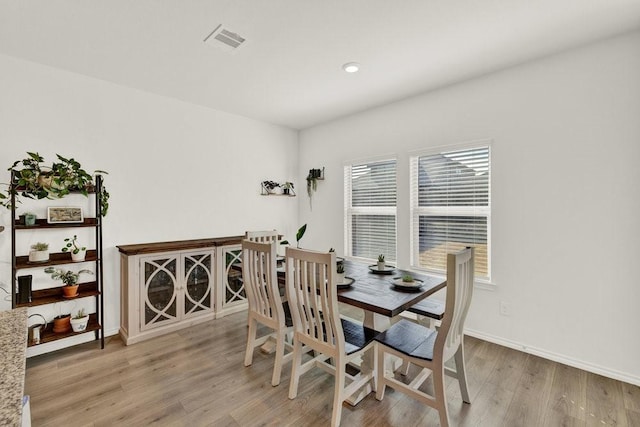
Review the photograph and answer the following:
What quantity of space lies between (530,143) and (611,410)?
206 cm

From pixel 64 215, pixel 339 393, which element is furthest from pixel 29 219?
pixel 339 393

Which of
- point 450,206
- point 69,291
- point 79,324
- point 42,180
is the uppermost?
point 42,180

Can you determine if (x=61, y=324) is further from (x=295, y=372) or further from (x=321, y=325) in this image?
(x=321, y=325)

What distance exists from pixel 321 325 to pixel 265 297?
0.58 m

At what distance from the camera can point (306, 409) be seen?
1977mm

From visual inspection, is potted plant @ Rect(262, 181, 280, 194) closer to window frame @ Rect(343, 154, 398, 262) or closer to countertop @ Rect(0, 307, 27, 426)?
window frame @ Rect(343, 154, 398, 262)

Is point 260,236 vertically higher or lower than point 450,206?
lower

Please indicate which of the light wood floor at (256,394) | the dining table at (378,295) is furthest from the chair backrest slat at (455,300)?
the light wood floor at (256,394)

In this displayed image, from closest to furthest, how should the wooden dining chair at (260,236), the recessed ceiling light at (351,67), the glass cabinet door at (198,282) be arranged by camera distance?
the recessed ceiling light at (351,67) < the glass cabinet door at (198,282) < the wooden dining chair at (260,236)

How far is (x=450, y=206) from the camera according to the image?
3256 mm

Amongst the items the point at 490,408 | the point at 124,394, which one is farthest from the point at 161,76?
the point at 490,408

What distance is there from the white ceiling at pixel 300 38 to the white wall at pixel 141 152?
0.78 feet

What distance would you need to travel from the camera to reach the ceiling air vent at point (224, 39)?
2.22 meters

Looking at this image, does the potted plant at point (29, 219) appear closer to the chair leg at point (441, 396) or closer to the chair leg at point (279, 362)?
the chair leg at point (279, 362)
